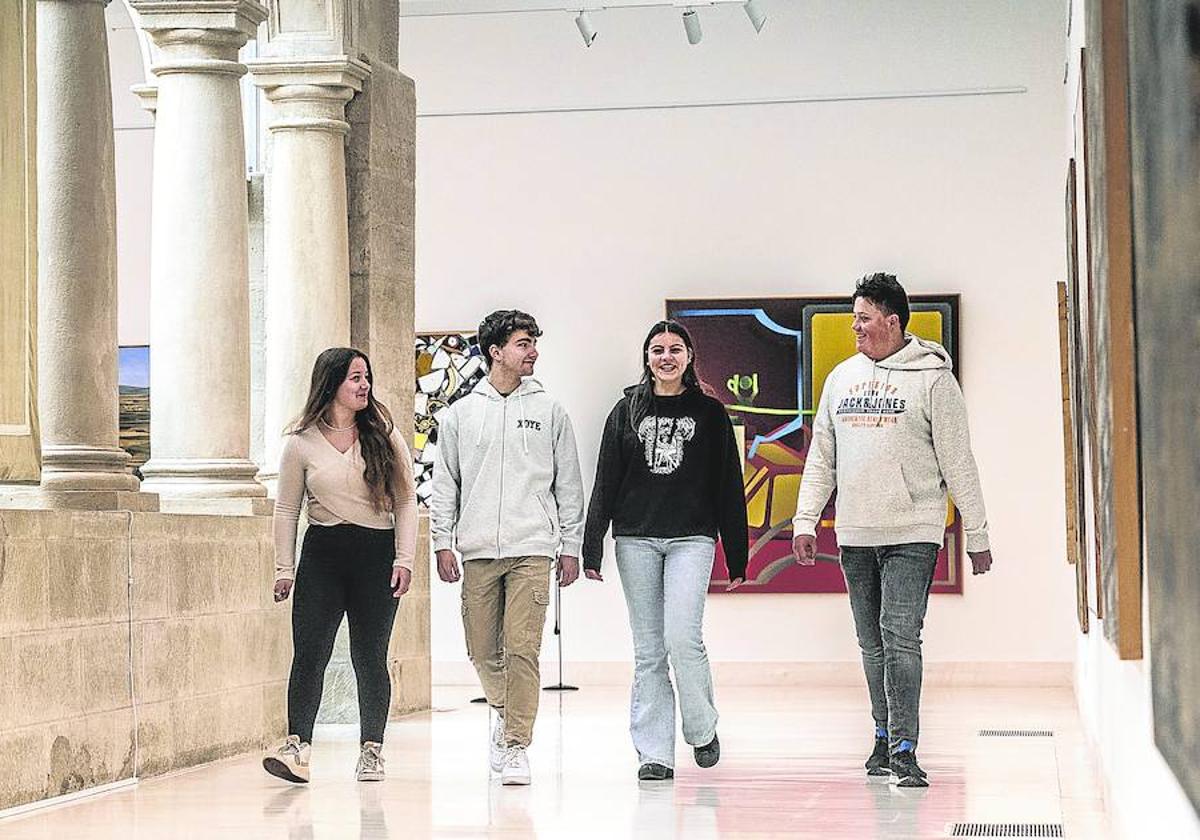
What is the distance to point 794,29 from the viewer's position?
42.9 ft

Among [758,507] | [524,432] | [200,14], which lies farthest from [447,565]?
[758,507]

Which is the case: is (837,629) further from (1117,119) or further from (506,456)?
(1117,119)

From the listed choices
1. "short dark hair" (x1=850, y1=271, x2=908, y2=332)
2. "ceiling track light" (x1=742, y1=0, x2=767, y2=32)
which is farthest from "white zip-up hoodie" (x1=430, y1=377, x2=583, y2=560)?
Answer: "ceiling track light" (x1=742, y1=0, x2=767, y2=32)

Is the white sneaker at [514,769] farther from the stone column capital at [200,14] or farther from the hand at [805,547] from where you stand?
the stone column capital at [200,14]

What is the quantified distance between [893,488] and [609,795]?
137 centimetres

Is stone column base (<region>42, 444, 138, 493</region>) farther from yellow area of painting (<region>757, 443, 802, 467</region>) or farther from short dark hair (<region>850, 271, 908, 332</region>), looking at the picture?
yellow area of painting (<region>757, 443, 802, 467</region>)

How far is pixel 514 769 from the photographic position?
22.9 ft

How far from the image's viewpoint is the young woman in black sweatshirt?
22.9ft

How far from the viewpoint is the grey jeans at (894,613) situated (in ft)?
21.9

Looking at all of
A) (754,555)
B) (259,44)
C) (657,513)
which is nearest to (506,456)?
(657,513)

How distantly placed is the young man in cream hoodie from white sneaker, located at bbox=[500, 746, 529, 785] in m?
1.19

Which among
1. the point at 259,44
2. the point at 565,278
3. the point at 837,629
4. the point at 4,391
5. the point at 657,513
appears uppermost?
the point at 259,44

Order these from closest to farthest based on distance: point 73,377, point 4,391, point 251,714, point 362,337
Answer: point 4,391 → point 73,377 → point 251,714 → point 362,337

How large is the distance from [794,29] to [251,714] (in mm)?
6488
